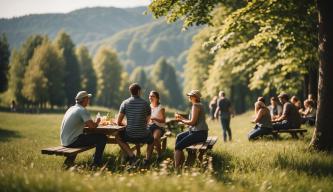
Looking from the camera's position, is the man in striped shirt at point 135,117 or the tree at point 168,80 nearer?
the man in striped shirt at point 135,117

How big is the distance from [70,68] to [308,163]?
224 feet

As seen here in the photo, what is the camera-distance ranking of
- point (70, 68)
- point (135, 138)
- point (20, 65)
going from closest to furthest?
point (135, 138) → point (20, 65) → point (70, 68)

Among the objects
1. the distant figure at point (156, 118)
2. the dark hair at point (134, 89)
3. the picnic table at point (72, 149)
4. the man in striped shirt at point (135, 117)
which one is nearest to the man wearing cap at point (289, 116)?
the distant figure at point (156, 118)

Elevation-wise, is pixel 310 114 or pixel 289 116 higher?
pixel 289 116

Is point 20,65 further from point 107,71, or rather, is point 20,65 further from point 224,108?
point 224,108

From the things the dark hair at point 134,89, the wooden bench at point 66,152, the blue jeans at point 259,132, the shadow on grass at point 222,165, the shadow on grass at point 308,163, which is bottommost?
the shadow on grass at point 222,165

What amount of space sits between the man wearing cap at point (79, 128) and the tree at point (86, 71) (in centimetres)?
6921

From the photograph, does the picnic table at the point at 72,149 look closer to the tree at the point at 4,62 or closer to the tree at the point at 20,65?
the tree at the point at 20,65

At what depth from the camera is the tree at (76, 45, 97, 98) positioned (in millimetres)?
78875

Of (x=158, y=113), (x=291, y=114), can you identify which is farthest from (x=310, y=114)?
(x=158, y=113)

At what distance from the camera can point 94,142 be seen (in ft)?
31.2

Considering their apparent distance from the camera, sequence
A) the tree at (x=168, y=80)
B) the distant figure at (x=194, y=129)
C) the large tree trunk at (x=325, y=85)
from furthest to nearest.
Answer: the tree at (x=168, y=80)
the large tree trunk at (x=325, y=85)
the distant figure at (x=194, y=129)

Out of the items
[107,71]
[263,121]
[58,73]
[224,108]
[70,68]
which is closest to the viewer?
[263,121]

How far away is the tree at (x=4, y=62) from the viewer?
226 feet
